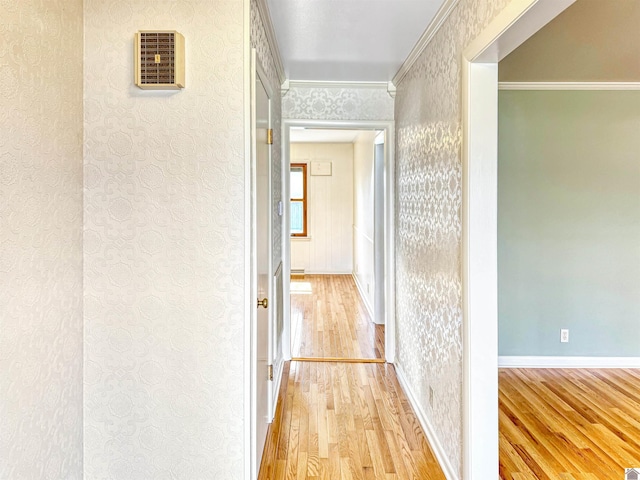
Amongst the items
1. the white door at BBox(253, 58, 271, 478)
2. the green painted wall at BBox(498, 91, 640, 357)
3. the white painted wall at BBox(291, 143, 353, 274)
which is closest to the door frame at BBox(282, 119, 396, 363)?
the green painted wall at BBox(498, 91, 640, 357)

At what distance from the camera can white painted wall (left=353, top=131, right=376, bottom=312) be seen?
4955 millimetres

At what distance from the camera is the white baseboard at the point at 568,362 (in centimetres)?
327

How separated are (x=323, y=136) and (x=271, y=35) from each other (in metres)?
4.19

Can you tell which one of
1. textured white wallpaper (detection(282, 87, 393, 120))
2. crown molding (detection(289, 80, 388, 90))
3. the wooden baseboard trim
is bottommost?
the wooden baseboard trim

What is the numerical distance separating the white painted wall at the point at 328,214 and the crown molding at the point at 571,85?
4.24 metres

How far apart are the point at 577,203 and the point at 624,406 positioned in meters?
1.51

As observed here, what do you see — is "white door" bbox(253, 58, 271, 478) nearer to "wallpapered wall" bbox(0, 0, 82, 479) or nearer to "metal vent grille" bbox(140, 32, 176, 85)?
"metal vent grille" bbox(140, 32, 176, 85)

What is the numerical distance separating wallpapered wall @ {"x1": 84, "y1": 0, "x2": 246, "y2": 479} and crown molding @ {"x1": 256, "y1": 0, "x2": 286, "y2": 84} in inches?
19.0

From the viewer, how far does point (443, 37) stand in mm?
2047

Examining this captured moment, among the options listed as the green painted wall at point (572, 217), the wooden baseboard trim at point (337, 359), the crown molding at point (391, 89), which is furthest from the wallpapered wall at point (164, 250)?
the green painted wall at point (572, 217)

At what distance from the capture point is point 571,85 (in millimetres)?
3154

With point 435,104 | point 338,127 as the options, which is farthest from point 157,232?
point 338,127

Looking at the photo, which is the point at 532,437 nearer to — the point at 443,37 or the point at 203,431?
the point at 203,431

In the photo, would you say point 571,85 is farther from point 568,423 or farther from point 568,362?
point 568,423
